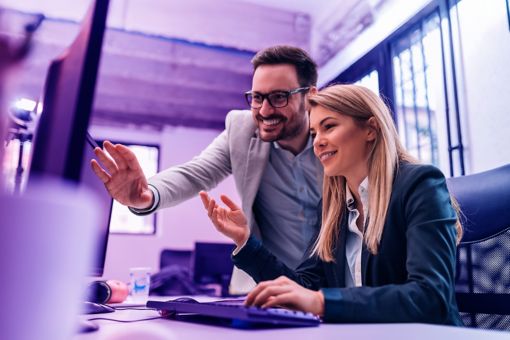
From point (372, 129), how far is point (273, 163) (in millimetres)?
727

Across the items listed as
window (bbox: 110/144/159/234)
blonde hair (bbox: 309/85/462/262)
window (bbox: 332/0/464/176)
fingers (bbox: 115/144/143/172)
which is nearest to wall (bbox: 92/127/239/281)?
window (bbox: 110/144/159/234)

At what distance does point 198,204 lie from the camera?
24.2 feet

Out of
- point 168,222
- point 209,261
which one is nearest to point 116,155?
point 209,261

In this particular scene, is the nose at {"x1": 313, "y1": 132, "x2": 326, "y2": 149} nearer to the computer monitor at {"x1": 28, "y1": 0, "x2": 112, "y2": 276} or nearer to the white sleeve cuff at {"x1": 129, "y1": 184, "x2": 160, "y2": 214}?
the white sleeve cuff at {"x1": 129, "y1": 184, "x2": 160, "y2": 214}

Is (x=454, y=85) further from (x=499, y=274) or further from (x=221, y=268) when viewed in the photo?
(x=221, y=268)

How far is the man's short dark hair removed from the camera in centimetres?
201

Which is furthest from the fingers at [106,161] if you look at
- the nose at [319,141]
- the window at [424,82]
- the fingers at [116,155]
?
the window at [424,82]

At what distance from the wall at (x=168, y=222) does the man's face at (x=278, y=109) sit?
5.24m

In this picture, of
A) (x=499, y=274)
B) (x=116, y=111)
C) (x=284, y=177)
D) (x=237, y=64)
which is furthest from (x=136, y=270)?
A: (x=116, y=111)

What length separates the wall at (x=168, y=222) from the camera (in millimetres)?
6844

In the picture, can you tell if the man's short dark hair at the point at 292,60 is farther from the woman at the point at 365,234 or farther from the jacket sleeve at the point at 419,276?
the jacket sleeve at the point at 419,276

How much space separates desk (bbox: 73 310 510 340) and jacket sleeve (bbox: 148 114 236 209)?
3.14ft

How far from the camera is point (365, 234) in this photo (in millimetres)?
1162

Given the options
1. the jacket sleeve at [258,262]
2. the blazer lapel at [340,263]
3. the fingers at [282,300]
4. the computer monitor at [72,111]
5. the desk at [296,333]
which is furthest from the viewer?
the blazer lapel at [340,263]
